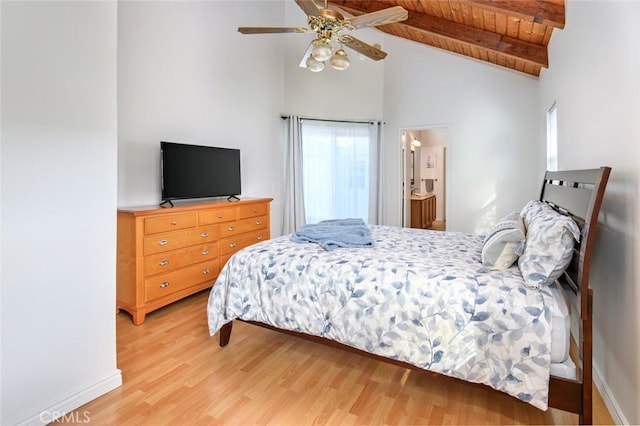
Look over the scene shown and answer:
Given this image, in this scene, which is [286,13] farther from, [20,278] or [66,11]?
[20,278]

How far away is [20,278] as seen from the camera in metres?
1.56

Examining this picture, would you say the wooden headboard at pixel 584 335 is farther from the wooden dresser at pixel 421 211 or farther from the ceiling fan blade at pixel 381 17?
the wooden dresser at pixel 421 211

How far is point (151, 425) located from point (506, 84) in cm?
529

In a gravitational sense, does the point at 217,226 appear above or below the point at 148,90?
below

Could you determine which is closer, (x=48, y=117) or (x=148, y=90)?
(x=48, y=117)

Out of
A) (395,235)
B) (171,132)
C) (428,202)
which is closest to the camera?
(395,235)

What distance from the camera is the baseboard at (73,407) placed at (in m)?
1.64

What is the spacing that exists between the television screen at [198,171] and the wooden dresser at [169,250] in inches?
11.6

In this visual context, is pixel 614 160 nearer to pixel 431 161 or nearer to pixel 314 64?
pixel 314 64

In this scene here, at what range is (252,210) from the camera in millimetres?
4059

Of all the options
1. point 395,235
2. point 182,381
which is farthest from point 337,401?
point 395,235

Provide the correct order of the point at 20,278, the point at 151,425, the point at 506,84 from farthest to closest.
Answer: the point at 506,84 → the point at 151,425 → the point at 20,278

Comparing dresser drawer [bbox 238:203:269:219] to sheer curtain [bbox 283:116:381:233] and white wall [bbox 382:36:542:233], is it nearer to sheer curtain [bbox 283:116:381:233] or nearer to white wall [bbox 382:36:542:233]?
sheer curtain [bbox 283:116:381:233]

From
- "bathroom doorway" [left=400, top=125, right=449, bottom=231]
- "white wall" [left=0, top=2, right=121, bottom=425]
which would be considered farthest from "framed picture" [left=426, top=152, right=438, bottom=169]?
"white wall" [left=0, top=2, right=121, bottom=425]
